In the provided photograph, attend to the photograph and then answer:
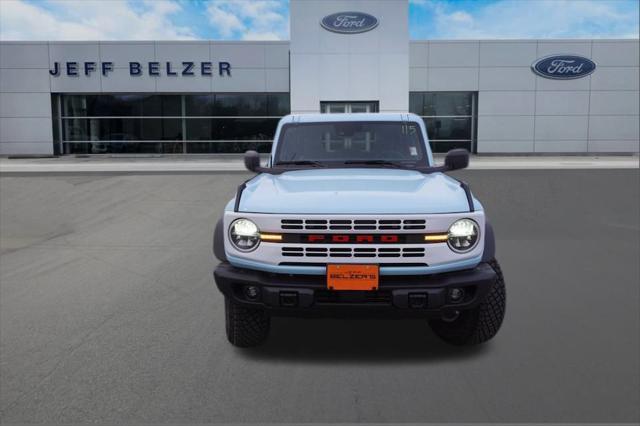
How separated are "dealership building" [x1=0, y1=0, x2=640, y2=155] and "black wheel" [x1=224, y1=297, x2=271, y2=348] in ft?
84.7

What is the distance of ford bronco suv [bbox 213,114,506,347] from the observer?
12.0ft

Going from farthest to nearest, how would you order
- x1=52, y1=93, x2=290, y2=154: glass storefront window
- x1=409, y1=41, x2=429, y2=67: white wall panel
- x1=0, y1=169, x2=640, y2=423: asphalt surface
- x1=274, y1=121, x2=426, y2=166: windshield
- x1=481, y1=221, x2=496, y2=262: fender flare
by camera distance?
x1=52, y1=93, x2=290, y2=154: glass storefront window < x1=409, y1=41, x2=429, y2=67: white wall panel < x1=274, y1=121, x2=426, y2=166: windshield < x1=481, y1=221, x2=496, y2=262: fender flare < x1=0, y1=169, x2=640, y2=423: asphalt surface

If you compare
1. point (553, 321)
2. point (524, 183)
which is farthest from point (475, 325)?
point (524, 183)

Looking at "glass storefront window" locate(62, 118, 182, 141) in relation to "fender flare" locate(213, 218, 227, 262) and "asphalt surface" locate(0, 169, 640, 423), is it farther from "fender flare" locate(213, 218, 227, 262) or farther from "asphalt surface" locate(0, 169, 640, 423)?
"fender flare" locate(213, 218, 227, 262)

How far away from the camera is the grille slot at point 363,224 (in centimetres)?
368

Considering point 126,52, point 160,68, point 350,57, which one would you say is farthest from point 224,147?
point 350,57

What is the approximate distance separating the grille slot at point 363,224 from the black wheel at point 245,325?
2.66 feet

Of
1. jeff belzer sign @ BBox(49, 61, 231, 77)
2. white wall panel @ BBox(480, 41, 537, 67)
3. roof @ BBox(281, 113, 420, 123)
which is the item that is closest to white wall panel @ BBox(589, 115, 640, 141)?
white wall panel @ BBox(480, 41, 537, 67)

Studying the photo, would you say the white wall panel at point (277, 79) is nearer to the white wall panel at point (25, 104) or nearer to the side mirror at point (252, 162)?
the white wall panel at point (25, 104)

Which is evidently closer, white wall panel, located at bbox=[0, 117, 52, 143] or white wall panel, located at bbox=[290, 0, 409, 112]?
white wall panel, located at bbox=[290, 0, 409, 112]

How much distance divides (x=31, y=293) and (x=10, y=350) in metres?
1.80

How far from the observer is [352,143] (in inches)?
212

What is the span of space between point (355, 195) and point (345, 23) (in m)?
20.1

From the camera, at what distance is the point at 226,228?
3.94m
